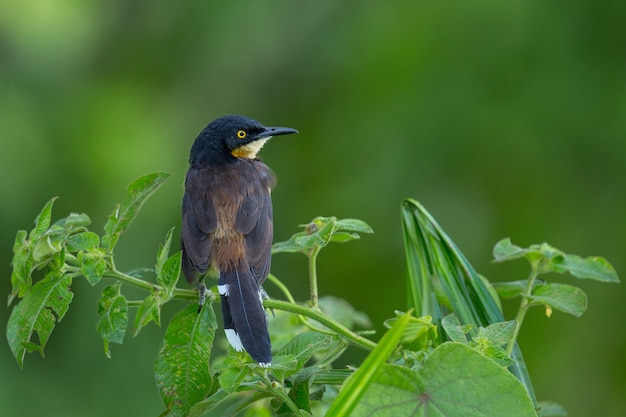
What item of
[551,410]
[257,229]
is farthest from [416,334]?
[257,229]

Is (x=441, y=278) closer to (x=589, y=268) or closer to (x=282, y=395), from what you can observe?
(x=589, y=268)

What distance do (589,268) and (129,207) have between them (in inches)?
42.7

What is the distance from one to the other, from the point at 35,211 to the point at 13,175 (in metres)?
0.34

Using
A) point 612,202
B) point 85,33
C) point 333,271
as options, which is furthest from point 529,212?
point 85,33

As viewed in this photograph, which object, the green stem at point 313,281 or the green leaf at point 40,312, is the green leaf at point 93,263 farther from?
the green stem at point 313,281

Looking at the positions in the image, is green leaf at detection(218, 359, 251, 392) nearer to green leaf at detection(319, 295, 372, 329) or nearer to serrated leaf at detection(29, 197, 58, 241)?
serrated leaf at detection(29, 197, 58, 241)

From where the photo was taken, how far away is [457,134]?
291 inches

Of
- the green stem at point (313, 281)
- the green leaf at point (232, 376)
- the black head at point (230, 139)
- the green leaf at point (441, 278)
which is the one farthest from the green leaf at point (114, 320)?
the black head at point (230, 139)

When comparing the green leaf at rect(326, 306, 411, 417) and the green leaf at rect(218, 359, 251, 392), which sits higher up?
the green leaf at rect(326, 306, 411, 417)

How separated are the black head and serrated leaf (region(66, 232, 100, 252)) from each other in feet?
6.10

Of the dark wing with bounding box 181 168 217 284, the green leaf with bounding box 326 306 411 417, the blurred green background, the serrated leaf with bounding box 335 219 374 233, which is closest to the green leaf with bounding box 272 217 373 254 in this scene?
the serrated leaf with bounding box 335 219 374 233

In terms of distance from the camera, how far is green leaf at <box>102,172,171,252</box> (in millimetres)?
1981

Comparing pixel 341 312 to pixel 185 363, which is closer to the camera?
pixel 185 363

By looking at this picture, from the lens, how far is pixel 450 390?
163 cm
